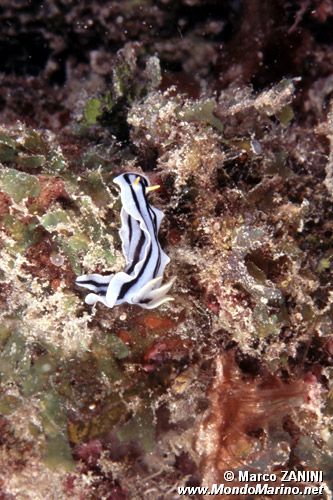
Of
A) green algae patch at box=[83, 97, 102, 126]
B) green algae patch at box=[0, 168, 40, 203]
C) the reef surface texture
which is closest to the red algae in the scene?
the reef surface texture

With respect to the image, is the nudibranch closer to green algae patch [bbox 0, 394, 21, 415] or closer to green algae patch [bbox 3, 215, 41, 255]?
green algae patch [bbox 3, 215, 41, 255]

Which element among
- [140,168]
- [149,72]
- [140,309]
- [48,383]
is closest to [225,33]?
[149,72]

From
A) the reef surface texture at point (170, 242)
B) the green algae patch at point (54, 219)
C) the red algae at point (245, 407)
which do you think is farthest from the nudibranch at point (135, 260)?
the red algae at point (245, 407)

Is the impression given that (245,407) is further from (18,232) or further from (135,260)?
(18,232)

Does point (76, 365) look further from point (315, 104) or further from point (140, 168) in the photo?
point (315, 104)

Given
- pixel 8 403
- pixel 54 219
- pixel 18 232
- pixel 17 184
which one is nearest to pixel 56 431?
pixel 8 403
